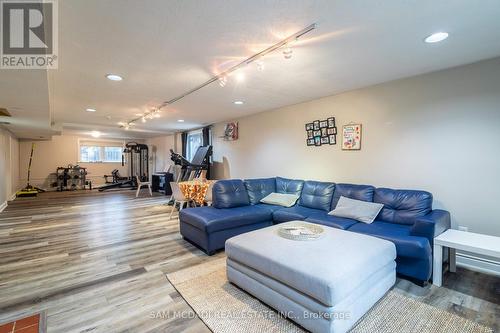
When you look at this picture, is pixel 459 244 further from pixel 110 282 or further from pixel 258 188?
pixel 110 282

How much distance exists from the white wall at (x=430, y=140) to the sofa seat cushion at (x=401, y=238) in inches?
30.6

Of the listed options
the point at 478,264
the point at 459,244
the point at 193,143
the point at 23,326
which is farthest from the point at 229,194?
the point at 193,143

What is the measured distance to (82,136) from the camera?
34.0 feet

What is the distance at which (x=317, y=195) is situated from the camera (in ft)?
12.5

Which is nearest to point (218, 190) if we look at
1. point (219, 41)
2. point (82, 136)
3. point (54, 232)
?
point (219, 41)

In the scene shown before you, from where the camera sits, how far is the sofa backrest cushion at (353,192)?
3.31 m

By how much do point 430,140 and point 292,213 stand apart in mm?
2033

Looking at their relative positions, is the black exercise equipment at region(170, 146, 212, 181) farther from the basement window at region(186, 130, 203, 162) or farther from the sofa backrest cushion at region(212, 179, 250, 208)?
the sofa backrest cushion at region(212, 179, 250, 208)

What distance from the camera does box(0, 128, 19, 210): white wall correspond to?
20.3 feet

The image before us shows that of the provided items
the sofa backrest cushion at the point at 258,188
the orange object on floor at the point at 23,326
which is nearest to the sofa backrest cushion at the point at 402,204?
the sofa backrest cushion at the point at 258,188

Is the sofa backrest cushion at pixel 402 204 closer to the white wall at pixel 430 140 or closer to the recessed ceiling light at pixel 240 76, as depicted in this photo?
the white wall at pixel 430 140

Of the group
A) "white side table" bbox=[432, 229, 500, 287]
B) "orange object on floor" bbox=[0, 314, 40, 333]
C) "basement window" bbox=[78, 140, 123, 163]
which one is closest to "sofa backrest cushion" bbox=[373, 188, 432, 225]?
"white side table" bbox=[432, 229, 500, 287]

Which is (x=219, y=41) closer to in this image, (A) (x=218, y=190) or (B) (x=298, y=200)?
(A) (x=218, y=190)

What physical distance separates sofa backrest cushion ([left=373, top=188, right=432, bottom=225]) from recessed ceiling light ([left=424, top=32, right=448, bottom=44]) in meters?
1.71
